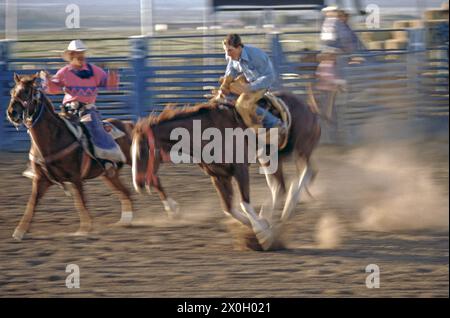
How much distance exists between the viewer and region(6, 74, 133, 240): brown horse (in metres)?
7.09

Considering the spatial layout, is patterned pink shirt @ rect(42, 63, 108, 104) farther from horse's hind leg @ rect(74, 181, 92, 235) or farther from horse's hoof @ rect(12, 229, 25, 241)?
horse's hoof @ rect(12, 229, 25, 241)

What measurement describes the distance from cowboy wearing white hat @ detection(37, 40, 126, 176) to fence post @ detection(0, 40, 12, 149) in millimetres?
4430

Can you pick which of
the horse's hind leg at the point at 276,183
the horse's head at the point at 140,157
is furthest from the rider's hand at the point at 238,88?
the horse's head at the point at 140,157

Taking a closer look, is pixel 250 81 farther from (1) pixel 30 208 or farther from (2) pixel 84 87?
(1) pixel 30 208

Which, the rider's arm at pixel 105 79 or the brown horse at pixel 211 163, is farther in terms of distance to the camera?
the rider's arm at pixel 105 79

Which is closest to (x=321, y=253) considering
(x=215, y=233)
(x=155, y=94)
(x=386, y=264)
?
(x=386, y=264)

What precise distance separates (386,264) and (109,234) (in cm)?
236

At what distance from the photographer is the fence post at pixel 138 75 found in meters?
12.0

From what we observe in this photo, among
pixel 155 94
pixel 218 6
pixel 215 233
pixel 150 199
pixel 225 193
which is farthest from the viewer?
pixel 218 6

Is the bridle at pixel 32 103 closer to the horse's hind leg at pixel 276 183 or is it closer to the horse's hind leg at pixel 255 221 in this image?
the horse's hind leg at pixel 255 221

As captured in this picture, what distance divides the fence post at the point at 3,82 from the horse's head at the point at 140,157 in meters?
5.68

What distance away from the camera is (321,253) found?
6.54m

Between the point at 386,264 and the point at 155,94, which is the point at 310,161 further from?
the point at 155,94

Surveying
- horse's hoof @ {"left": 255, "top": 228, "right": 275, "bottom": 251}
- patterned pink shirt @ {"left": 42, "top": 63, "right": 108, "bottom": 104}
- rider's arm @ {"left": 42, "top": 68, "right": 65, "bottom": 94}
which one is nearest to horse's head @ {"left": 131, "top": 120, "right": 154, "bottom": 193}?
horse's hoof @ {"left": 255, "top": 228, "right": 275, "bottom": 251}
